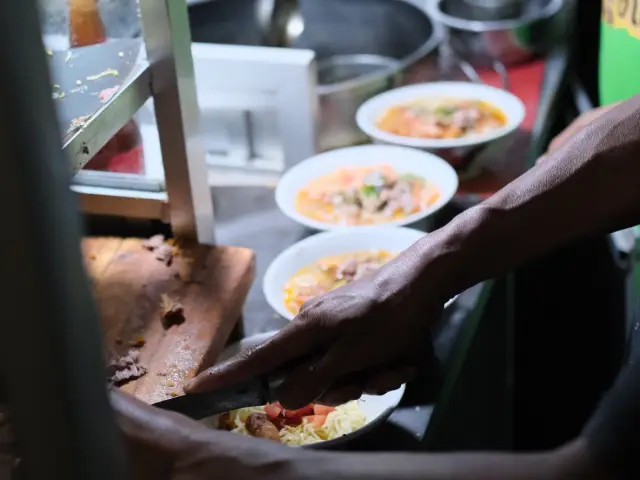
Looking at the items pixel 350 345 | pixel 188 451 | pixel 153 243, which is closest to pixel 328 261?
pixel 153 243

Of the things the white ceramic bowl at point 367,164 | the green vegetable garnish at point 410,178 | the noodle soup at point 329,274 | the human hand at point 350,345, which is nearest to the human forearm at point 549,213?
the human hand at point 350,345

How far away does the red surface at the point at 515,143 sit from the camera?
1.55 metres

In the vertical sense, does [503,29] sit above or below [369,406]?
above

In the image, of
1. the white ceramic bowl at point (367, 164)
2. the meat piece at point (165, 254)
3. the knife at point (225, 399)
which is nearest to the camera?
the knife at point (225, 399)

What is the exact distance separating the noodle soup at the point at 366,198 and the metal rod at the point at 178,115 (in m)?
0.30

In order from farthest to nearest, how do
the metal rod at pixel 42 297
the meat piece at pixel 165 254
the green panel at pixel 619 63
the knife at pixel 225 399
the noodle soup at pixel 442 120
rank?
the noodle soup at pixel 442 120 < the green panel at pixel 619 63 < the meat piece at pixel 165 254 < the knife at pixel 225 399 < the metal rod at pixel 42 297

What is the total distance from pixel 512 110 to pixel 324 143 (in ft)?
1.18

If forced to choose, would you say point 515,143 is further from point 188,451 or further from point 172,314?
point 188,451

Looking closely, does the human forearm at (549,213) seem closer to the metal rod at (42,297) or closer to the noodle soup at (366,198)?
the noodle soup at (366,198)

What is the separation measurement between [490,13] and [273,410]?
126cm

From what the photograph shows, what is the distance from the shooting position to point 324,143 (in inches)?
63.9

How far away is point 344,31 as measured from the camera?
6.72ft

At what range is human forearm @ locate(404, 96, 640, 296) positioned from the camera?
3.16ft

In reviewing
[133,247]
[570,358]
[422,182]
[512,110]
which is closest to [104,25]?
[133,247]
